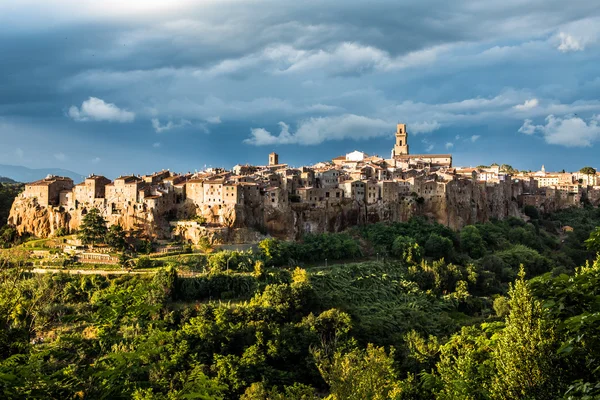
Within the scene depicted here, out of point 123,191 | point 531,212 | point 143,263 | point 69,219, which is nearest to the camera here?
point 143,263

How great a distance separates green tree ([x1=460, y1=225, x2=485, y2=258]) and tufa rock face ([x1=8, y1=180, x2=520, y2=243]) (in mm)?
2363

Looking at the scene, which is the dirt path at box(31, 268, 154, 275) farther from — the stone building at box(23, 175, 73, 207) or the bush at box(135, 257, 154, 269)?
the stone building at box(23, 175, 73, 207)

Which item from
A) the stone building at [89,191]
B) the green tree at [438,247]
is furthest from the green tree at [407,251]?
the stone building at [89,191]

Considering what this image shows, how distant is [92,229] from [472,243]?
3338 cm

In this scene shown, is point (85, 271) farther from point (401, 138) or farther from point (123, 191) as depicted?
point (401, 138)

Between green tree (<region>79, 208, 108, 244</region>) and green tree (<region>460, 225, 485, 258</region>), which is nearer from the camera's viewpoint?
green tree (<region>79, 208, 108, 244</region>)

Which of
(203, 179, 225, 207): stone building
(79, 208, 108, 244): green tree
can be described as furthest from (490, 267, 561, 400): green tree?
(79, 208, 108, 244): green tree

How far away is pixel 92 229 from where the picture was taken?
39.6m

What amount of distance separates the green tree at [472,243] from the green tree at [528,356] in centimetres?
4204

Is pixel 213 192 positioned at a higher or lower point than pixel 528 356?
higher

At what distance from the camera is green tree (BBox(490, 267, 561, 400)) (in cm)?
951

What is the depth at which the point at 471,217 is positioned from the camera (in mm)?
57125

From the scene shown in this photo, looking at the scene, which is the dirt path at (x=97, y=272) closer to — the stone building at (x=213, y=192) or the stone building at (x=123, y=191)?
the stone building at (x=123, y=191)

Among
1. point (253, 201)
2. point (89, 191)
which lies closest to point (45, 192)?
point (89, 191)
